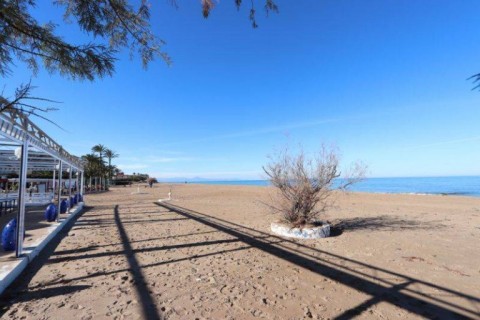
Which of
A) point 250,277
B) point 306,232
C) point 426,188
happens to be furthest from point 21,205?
point 426,188

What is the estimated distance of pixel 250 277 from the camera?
175 inches

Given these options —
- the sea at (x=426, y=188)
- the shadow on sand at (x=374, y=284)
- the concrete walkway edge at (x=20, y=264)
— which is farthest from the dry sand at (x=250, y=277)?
the sea at (x=426, y=188)

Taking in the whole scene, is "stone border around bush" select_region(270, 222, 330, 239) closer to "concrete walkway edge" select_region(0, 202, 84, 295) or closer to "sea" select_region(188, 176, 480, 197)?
"sea" select_region(188, 176, 480, 197)

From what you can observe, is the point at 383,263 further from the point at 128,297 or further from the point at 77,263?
the point at 77,263

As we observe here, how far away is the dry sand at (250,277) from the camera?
3326mm

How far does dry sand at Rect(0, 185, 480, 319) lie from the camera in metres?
3.33

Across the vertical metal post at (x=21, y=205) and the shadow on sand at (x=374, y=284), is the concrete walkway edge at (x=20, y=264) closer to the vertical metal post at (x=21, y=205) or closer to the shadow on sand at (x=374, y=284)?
the vertical metal post at (x=21, y=205)

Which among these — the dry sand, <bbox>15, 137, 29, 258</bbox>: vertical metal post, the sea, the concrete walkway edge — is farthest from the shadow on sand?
<bbox>15, 137, 29, 258</bbox>: vertical metal post

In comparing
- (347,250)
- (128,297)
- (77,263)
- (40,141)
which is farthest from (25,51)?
(347,250)

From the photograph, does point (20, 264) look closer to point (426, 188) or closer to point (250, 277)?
point (250, 277)

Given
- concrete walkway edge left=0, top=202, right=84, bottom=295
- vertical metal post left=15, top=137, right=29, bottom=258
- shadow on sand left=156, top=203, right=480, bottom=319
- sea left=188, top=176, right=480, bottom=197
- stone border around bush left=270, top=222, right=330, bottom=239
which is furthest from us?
sea left=188, top=176, right=480, bottom=197

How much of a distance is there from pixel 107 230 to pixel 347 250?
22.7ft

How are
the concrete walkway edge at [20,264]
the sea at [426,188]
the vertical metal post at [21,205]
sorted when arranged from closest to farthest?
1. the concrete walkway edge at [20,264]
2. the vertical metal post at [21,205]
3. the sea at [426,188]

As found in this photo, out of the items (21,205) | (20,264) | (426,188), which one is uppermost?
(21,205)
